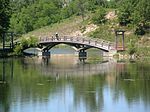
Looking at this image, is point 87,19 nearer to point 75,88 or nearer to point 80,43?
point 80,43

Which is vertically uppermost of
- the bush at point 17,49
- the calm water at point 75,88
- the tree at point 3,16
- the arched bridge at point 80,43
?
the tree at point 3,16

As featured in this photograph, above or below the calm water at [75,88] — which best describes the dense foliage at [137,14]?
above

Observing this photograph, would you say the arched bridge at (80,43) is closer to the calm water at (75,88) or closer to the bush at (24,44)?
the bush at (24,44)

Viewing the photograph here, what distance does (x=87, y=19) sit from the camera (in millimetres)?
140500

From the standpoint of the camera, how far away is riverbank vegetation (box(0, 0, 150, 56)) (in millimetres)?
109062

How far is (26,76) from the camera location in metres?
62.2

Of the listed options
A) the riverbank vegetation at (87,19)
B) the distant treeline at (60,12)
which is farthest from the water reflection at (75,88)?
the distant treeline at (60,12)

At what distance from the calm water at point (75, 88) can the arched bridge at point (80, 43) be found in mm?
21416

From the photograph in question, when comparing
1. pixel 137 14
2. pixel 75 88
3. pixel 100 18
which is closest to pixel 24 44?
pixel 137 14

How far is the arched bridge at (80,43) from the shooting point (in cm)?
9703

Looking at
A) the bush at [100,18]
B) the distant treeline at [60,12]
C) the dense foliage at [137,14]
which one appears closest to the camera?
the dense foliage at [137,14]

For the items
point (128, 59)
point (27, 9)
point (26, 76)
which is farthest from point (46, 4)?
point (26, 76)

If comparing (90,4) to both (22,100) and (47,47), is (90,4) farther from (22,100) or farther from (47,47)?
(22,100)

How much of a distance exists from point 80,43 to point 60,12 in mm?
80201
